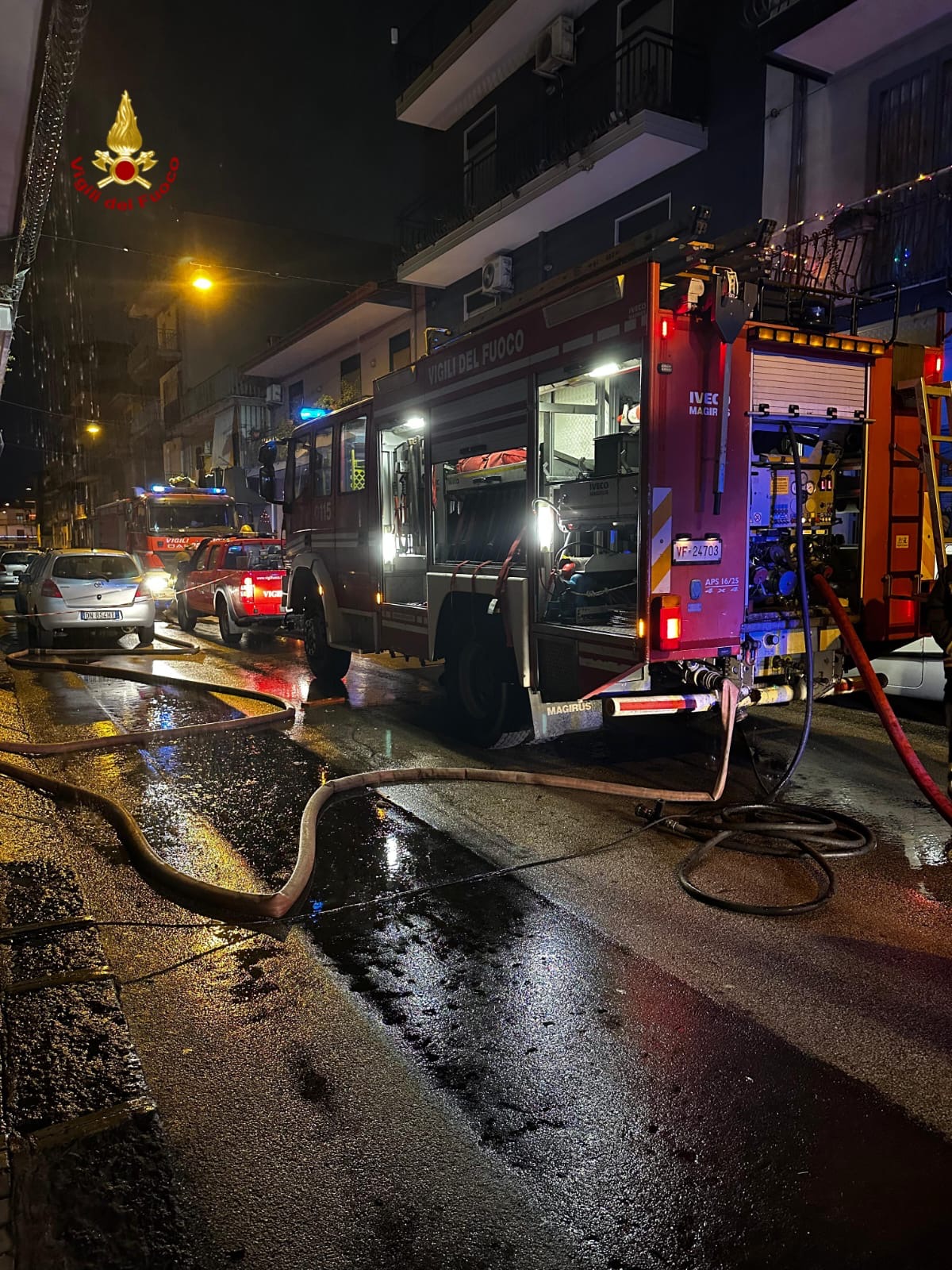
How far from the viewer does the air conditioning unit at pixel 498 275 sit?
18.0m

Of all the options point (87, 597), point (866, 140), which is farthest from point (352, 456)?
point (866, 140)

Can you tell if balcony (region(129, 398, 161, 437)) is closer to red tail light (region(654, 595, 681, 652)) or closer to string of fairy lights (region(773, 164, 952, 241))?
string of fairy lights (region(773, 164, 952, 241))

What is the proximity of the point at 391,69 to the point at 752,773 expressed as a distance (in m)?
20.4

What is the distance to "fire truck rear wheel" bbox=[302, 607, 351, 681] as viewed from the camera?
418 inches

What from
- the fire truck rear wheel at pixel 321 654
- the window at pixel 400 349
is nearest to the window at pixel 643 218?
the fire truck rear wheel at pixel 321 654

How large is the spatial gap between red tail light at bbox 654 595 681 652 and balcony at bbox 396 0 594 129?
14606 mm

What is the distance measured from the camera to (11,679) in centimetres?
1120

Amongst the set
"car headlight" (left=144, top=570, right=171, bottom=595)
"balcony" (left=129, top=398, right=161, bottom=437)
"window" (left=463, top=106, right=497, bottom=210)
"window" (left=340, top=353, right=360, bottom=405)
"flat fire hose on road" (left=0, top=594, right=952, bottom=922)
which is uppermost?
"window" (left=463, top=106, right=497, bottom=210)

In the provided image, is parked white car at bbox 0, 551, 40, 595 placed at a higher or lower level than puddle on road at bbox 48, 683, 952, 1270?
higher

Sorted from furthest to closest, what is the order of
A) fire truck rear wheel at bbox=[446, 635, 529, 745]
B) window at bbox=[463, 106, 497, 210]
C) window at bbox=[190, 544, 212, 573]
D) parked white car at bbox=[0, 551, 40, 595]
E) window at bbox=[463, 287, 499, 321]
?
parked white car at bbox=[0, 551, 40, 595] < window at bbox=[463, 287, 499, 321] < window at bbox=[463, 106, 497, 210] < window at bbox=[190, 544, 212, 573] < fire truck rear wheel at bbox=[446, 635, 529, 745]

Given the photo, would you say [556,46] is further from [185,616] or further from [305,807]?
[305,807]

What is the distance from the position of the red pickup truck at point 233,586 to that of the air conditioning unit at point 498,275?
6.75 metres

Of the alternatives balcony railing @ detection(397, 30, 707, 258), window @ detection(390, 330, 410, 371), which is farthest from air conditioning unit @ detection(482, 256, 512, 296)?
window @ detection(390, 330, 410, 371)

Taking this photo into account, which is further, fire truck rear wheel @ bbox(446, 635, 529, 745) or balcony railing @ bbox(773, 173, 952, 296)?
balcony railing @ bbox(773, 173, 952, 296)
